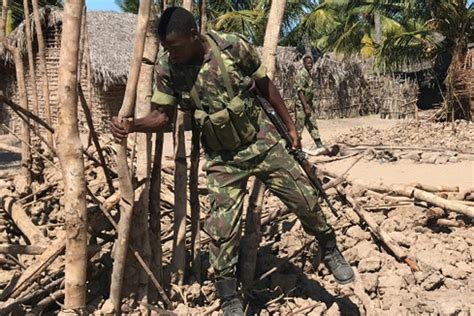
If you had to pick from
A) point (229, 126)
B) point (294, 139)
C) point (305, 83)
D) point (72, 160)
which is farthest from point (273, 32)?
point (305, 83)

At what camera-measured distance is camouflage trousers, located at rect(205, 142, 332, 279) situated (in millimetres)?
2830

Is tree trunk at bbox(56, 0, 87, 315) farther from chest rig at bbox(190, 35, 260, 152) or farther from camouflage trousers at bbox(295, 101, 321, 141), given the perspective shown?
camouflage trousers at bbox(295, 101, 321, 141)

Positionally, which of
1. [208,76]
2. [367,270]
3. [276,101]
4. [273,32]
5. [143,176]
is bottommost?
[367,270]

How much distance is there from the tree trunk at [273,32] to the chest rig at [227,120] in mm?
500

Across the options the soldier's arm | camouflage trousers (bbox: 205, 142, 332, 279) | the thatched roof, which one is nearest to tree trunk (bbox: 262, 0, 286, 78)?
the soldier's arm

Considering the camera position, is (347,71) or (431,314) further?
(347,71)

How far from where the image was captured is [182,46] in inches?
102

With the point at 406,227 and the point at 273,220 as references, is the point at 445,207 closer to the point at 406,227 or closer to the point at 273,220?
the point at 406,227

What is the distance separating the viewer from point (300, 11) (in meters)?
25.5

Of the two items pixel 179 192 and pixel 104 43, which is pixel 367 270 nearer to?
pixel 179 192

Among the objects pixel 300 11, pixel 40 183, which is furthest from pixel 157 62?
pixel 300 11

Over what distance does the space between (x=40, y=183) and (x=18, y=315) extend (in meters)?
2.35

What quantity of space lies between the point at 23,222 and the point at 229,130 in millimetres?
1849

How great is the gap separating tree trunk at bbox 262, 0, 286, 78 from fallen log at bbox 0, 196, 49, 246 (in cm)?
171
